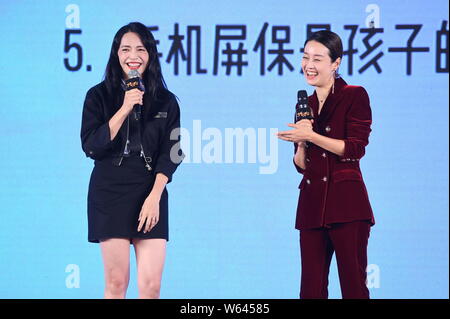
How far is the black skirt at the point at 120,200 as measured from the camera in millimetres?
2859

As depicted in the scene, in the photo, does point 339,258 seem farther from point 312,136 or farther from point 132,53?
point 132,53

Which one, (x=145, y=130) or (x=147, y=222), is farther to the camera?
(x=145, y=130)

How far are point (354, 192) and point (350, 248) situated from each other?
0.74 feet

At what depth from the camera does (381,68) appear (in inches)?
154

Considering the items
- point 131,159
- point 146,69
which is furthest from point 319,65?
point 131,159

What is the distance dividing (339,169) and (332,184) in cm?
7

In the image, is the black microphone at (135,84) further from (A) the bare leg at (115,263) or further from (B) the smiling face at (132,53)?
(A) the bare leg at (115,263)

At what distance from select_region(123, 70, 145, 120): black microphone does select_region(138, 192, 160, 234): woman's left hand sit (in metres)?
0.33

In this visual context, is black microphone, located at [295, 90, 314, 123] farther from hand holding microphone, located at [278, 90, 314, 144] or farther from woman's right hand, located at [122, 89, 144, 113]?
woman's right hand, located at [122, 89, 144, 113]

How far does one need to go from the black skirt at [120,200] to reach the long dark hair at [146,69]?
0.30 metres

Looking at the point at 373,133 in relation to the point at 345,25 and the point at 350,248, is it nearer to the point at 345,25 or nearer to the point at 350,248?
the point at 345,25

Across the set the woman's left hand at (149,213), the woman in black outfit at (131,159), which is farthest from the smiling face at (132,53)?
the woman's left hand at (149,213)

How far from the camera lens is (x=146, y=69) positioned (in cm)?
299

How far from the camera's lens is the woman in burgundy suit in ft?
9.32
